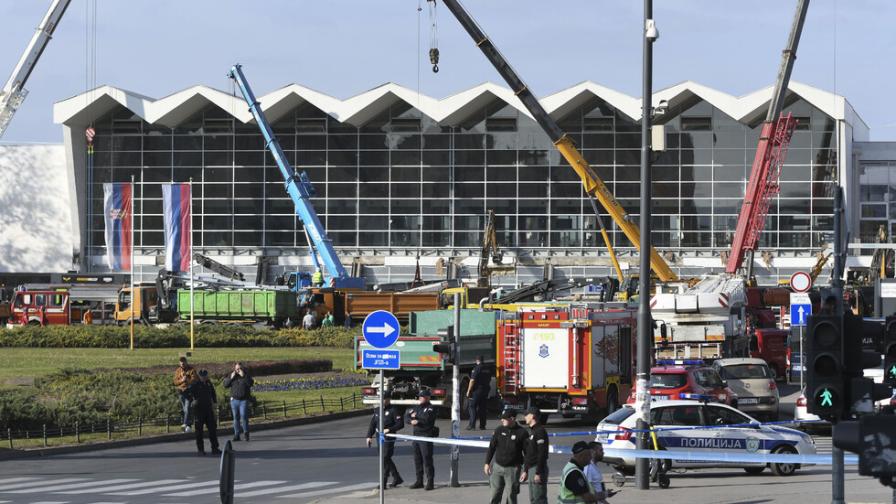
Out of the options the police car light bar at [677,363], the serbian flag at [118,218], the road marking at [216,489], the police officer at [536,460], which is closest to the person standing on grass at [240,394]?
the road marking at [216,489]

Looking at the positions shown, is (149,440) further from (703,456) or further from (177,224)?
(177,224)

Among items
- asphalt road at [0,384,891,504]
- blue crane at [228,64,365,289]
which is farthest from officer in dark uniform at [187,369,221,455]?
blue crane at [228,64,365,289]

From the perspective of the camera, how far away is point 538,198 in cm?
8106

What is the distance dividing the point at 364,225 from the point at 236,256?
→ 7524 mm

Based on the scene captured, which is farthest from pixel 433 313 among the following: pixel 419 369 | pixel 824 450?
pixel 824 450

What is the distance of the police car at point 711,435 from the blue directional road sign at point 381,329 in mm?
4121

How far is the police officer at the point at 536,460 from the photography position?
52.2 ft

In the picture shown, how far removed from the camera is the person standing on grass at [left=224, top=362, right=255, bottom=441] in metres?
27.0

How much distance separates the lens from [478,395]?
2998 centimetres

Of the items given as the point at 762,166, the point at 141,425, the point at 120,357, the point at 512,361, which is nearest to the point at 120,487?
the point at 141,425

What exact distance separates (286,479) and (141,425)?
7.58 m

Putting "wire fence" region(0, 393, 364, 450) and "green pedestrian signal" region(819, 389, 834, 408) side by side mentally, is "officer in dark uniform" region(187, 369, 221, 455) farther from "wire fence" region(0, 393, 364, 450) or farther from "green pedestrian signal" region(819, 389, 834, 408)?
"green pedestrian signal" region(819, 389, 834, 408)

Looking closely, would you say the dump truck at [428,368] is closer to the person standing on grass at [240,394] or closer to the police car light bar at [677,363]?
the person standing on grass at [240,394]

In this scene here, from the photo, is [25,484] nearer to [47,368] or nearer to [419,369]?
[419,369]
